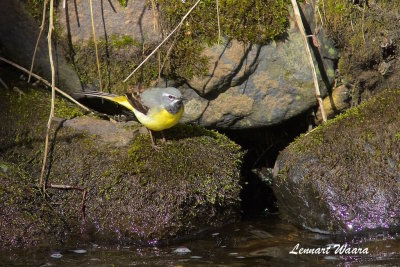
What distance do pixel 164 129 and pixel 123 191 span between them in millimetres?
925

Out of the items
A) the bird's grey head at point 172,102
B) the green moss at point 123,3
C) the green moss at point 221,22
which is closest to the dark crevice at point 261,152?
the green moss at point 221,22

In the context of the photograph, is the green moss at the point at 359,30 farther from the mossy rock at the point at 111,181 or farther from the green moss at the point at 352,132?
the mossy rock at the point at 111,181

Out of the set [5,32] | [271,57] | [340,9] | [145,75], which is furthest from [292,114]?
[5,32]

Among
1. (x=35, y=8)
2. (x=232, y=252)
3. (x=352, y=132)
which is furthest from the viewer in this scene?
(x=35, y=8)

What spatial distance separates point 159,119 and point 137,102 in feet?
1.47

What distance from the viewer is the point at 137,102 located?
22.6 ft

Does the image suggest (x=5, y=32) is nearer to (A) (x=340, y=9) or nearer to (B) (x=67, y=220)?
(B) (x=67, y=220)

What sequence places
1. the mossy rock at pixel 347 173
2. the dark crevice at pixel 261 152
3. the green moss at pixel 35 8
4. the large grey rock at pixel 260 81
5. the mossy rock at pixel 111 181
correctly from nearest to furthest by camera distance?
the mossy rock at pixel 111 181 < the mossy rock at pixel 347 173 < the large grey rock at pixel 260 81 < the green moss at pixel 35 8 < the dark crevice at pixel 261 152

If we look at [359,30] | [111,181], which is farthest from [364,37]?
[111,181]

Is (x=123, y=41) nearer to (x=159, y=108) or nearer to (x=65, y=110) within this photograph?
(x=65, y=110)

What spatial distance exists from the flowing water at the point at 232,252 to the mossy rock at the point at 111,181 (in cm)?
17

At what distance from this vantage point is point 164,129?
279 inches

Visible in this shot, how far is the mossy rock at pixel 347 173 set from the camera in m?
6.68

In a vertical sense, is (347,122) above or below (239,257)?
→ above
